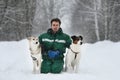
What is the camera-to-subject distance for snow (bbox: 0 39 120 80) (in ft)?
26.5

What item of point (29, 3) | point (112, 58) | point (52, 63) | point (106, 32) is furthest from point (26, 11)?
point (52, 63)

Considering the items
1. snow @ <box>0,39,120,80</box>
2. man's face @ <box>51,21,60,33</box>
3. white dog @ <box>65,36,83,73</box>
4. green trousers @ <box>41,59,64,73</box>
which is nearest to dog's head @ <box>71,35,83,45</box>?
white dog @ <box>65,36,83,73</box>

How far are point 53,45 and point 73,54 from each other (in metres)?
0.52

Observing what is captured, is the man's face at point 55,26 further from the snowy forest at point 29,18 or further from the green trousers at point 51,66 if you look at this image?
the snowy forest at point 29,18

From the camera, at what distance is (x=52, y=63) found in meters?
9.05

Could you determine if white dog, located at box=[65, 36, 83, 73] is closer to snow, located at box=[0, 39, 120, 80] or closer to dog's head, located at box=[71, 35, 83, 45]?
dog's head, located at box=[71, 35, 83, 45]

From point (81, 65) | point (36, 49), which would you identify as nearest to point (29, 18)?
point (81, 65)

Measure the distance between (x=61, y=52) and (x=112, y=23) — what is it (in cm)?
2723

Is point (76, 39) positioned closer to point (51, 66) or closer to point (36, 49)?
point (51, 66)

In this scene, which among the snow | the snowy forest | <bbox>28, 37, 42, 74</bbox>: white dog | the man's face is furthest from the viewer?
the snowy forest

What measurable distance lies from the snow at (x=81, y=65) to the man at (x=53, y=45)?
1.22ft

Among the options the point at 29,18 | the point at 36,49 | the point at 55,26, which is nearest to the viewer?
the point at 36,49

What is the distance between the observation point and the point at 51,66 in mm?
8977

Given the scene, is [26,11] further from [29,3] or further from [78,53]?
[78,53]
